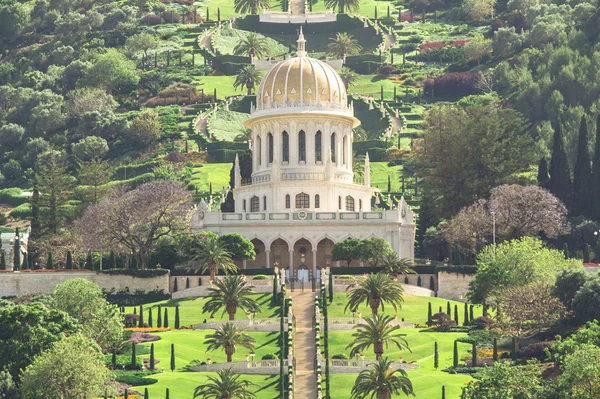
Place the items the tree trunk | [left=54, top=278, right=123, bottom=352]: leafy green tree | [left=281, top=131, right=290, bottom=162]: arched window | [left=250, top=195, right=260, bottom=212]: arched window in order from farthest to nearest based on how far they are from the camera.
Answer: [left=281, top=131, right=290, bottom=162]: arched window, [left=250, top=195, right=260, bottom=212]: arched window, the tree trunk, [left=54, top=278, right=123, bottom=352]: leafy green tree

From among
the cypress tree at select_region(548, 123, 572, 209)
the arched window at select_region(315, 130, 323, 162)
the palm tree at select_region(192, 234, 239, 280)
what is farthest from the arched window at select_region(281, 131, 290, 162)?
the cypress tree at select_region(548, 123, 572, 209)

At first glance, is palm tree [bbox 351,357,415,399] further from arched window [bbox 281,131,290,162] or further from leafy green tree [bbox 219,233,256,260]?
arched window [bbox 281,131,290,162]

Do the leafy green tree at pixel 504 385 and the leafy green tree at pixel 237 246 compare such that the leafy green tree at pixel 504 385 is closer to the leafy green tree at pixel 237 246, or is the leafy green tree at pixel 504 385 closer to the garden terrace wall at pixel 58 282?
the garden terrace wall at pixel 58 282

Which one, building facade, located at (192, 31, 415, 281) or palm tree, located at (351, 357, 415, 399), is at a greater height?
building facade, located at (192, 31, 415, 281)

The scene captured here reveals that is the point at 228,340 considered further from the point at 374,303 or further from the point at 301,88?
the point at 301,88

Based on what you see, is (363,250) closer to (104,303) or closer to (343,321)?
(343,321)

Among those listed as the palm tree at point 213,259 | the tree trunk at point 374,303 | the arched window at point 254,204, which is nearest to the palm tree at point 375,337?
the tree trunk at point 374,303

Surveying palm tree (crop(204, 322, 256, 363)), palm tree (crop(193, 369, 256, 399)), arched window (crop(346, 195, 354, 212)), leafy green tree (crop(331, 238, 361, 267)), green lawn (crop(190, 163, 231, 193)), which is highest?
green lawn (crop(190, 163, 231, 193))

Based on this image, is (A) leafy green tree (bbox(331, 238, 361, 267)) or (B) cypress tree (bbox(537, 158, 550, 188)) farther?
(B) cypress tree (bbox(537, 158, 550, 188))
